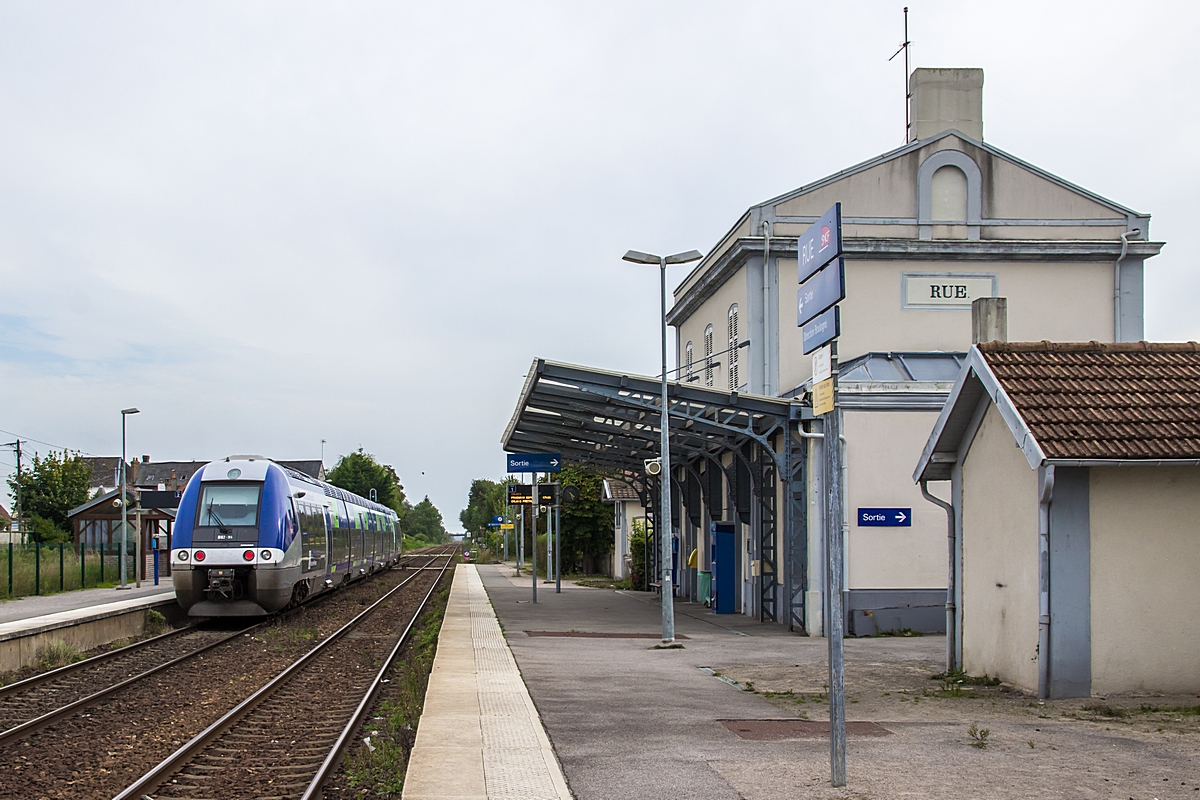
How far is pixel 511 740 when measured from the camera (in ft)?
26.7

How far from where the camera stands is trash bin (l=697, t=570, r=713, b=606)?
26.0 m

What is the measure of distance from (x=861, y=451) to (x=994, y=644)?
267 inches

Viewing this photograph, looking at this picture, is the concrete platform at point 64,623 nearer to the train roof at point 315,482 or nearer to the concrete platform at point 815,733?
the train roof at point 315,482

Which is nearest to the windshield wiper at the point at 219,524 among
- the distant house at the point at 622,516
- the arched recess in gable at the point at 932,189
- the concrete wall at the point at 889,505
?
the concrete wall at the point at 889,505

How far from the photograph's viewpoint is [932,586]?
713 inches

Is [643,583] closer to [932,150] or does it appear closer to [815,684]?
[932,150]

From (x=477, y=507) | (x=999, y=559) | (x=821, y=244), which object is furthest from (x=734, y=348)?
(x=477, y=507)

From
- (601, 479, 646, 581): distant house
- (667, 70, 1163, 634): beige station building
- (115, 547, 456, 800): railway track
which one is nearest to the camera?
(115, 547, 456, 800): railway track

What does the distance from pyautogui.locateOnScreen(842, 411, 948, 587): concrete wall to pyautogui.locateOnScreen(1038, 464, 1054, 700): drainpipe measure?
7.66 m

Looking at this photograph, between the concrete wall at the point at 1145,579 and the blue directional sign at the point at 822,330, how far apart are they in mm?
4713

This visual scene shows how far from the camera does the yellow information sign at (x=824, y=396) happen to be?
21.8ft

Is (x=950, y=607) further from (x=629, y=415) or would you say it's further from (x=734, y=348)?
(x=734, y=348)

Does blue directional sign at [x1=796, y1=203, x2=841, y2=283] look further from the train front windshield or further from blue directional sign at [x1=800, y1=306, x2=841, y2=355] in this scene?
the train front windshield

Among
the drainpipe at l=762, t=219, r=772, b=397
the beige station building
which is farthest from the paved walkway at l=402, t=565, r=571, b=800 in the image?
the beige station building
